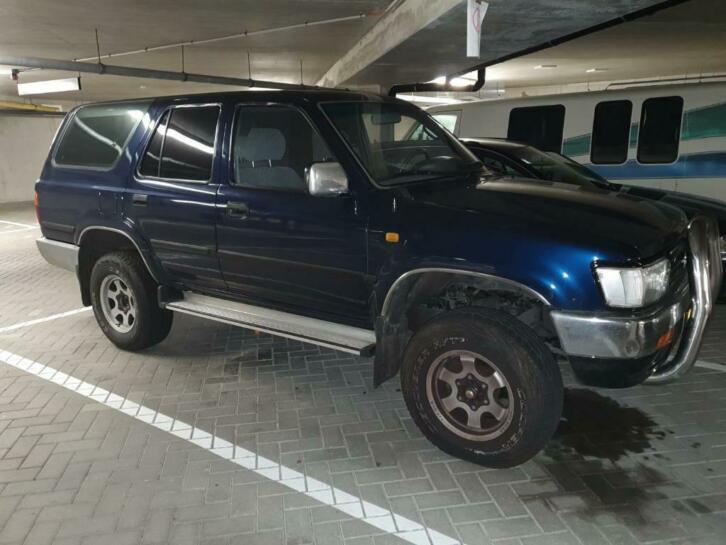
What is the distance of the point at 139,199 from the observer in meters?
4.45

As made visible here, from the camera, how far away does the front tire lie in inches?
118

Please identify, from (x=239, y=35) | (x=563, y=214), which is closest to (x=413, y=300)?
(x=563, y=214)

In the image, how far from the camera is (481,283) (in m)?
3.33

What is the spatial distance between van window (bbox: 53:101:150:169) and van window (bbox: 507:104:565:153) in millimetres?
7066

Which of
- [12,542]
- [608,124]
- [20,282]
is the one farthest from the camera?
[608,124]

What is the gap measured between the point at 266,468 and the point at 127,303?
2443 mm

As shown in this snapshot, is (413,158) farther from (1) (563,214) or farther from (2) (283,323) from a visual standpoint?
(2) (283,323)

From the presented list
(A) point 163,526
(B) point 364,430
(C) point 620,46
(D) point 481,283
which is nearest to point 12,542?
(A) point 163,526

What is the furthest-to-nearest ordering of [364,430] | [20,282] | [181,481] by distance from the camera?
[20,282]
[364,430]
[181,481]

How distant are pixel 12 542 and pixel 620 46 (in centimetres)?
1371

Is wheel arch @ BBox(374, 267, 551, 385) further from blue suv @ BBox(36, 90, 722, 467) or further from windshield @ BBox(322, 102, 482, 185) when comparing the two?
windshield @ BBox(322, 102, 482, 185)

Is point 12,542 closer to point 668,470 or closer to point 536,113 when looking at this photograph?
point 668,470

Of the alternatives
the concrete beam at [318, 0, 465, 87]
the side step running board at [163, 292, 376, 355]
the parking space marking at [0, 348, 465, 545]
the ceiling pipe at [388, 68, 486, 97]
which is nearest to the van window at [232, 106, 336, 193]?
the side step running board at [163, 292, 376, 355]

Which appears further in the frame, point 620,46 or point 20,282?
point 620,46
